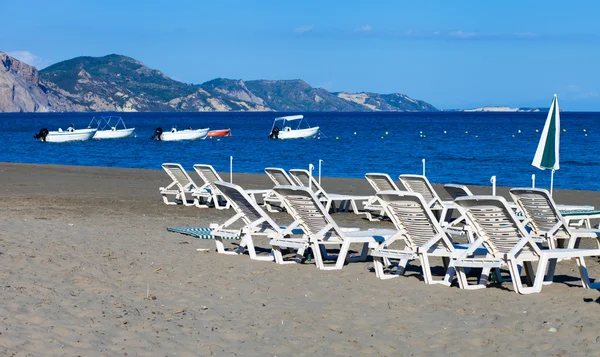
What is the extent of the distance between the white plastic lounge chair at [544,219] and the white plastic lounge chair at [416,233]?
1.32m

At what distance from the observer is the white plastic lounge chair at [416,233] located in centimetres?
828

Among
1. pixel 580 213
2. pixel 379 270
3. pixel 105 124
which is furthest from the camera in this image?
pixel 105 124

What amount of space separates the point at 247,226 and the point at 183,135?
58.6 m

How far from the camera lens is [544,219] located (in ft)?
31.1

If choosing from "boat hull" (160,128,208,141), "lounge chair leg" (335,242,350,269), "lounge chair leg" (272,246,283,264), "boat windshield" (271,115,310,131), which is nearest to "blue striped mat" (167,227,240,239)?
"lounge chair leg" (272,246,283,264)

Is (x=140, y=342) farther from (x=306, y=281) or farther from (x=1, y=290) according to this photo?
(x=306, y=281)

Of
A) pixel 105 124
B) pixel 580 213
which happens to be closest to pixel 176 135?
pixel 105 124

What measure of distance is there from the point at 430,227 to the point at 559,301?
4.62 ft

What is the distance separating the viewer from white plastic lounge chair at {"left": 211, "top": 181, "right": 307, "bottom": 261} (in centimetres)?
979

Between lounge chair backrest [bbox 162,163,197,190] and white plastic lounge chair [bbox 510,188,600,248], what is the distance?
7914 mm

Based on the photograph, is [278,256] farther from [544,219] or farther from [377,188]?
[377,188]

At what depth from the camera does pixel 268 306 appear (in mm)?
7340

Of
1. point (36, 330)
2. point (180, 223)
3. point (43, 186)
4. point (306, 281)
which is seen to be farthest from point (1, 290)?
point (43, 186)

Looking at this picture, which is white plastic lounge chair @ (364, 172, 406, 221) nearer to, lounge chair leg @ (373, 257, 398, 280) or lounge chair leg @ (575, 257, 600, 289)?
lounge chair leg @ (373, 257, 398, 280)
